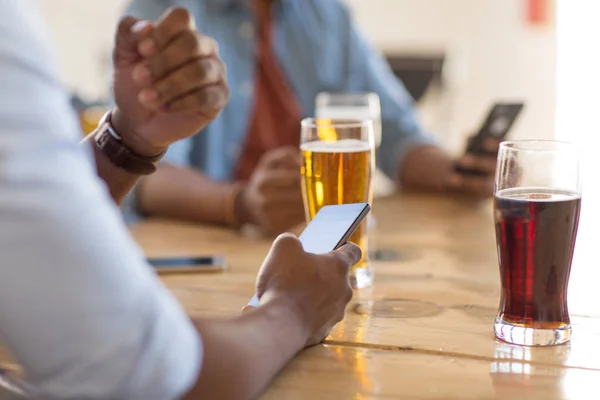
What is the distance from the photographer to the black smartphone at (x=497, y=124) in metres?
1.38

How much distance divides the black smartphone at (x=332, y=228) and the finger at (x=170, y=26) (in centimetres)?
28

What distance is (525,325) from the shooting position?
779mm

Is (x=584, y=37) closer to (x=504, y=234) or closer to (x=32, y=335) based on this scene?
(x=504, y=234)

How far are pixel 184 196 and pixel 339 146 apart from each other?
1.86 ft

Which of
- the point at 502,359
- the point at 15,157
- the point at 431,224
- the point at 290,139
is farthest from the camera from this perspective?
the point at 290,139

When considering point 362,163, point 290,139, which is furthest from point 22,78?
point 290,139

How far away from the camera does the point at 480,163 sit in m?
1.59

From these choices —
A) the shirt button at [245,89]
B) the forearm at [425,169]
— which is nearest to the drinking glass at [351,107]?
the forearm at [425,169]

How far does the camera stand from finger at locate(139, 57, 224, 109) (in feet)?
3.17

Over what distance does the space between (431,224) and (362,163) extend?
0.46 m

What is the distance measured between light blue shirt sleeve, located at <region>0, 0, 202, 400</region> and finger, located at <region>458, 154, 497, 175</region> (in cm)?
115

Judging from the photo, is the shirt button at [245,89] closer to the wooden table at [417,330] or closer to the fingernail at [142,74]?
the wooden table at [417,330]

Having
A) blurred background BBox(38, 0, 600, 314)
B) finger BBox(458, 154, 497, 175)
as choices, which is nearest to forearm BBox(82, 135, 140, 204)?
finger BBox(458, 154, 497, 175)

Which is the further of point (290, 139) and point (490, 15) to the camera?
point (490, 15)
